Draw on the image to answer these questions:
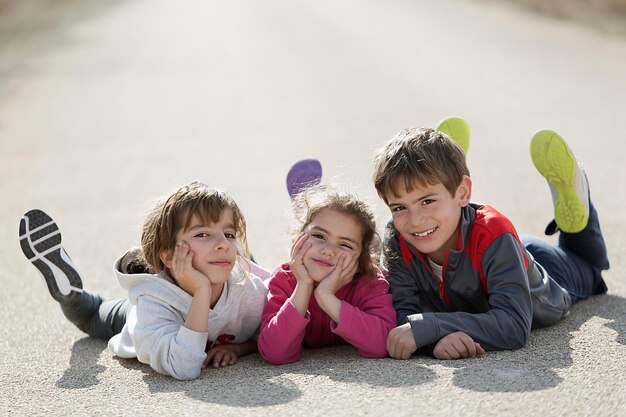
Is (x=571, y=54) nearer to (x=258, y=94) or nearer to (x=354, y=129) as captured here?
(x=258, y=94)

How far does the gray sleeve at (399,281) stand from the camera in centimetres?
399

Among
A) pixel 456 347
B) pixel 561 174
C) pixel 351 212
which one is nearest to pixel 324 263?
pixel 351 212

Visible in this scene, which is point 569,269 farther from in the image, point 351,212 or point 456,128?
point 351,212

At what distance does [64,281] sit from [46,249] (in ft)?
0.58

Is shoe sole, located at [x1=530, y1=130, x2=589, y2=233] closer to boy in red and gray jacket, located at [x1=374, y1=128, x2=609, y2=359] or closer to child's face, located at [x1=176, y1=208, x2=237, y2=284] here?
boy in red and gray jacket, located at [x1=374, y1=128, x2=609, y2=359]

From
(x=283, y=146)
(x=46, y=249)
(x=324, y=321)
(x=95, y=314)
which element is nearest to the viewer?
(x=324, y=321)

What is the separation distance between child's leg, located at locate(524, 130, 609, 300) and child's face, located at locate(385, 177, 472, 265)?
909mm

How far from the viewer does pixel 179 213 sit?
3.82 meters

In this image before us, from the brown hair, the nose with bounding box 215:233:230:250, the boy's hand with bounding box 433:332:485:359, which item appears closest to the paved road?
the boy's hand with bounding box 433:332:485:359

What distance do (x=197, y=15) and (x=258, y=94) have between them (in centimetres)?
1355

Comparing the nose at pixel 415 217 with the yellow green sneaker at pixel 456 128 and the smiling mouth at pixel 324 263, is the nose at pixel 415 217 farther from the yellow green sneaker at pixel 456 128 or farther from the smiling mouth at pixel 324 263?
the yellow green sneaker at pixel 456 128

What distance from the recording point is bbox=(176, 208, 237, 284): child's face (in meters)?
3.76

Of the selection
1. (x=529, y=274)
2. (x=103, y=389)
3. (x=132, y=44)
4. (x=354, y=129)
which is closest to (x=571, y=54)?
(x=354, y=129)

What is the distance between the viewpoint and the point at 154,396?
11.2ft
